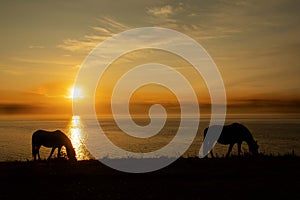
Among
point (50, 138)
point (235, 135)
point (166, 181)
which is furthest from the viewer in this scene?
point (50, 138)

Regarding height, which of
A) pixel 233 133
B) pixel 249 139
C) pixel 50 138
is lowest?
pixel 249 139

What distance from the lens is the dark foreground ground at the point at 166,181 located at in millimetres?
14492

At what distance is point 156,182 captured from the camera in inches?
667

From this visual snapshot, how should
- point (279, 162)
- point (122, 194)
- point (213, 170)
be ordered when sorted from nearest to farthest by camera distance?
1. point (122, 194)
2. point (213, 170)
3. point (279, 162)

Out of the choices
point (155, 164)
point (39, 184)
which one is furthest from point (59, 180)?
point (155, 164)

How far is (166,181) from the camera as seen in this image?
17062mm

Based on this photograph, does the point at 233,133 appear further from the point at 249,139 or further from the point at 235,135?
the point at 249,139

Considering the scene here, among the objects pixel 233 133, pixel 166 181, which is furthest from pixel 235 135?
pixel 166 181

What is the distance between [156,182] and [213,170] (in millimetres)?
4022

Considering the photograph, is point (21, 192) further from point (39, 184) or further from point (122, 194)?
point (122, 194)

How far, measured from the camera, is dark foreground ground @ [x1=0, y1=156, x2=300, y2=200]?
571 inches

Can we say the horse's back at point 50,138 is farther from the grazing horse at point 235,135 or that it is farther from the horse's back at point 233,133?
the horse's back at point 233,133

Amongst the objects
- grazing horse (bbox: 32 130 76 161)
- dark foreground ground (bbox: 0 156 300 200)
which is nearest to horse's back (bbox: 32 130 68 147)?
grazing horse (bbox: 32 130 76 161)

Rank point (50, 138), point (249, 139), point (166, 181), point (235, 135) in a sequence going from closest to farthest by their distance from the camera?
point (166, 181) < point (249, 139) < point (235, 135) < point (50, 138)
